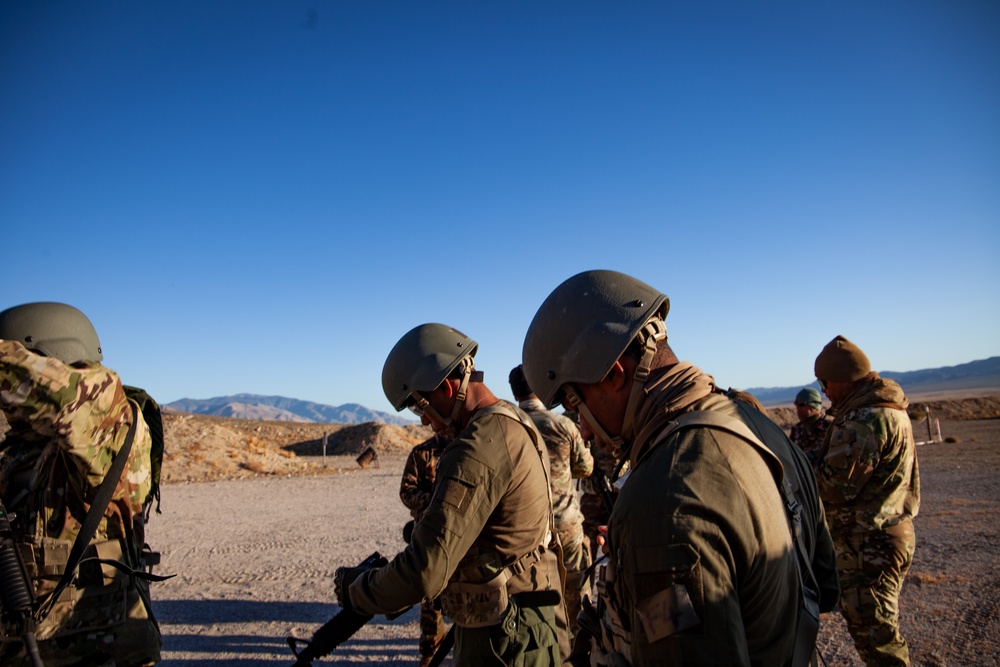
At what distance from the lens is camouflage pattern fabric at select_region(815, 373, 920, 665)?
4.50 metres

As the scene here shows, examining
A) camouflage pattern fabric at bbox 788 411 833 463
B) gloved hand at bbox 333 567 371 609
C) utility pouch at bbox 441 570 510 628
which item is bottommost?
utility pouch at bbox 441 570 510 628

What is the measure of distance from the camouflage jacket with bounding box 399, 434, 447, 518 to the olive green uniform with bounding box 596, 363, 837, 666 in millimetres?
3281

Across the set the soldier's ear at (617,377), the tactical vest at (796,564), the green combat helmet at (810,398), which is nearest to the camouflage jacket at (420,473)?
the soldier's ear at (617,377)

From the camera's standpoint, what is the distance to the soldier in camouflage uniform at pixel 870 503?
448 centimetres

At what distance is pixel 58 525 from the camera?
308 centimetres

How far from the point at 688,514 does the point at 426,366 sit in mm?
2339

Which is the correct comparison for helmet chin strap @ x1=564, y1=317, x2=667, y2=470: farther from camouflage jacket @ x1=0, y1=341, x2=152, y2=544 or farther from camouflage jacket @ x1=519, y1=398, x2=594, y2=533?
camouflage jacket @ x1=519, y1=398, x2=594, y2=533

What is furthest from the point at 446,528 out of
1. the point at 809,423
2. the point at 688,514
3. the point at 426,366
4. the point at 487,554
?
the point at 809,423

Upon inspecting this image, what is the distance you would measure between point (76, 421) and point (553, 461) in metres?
3.87

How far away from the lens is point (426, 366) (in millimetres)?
3662

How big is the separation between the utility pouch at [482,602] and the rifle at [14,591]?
1.81m

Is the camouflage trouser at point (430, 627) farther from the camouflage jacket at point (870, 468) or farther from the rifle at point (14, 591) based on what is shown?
the camouflage jacket at point (870, 468)

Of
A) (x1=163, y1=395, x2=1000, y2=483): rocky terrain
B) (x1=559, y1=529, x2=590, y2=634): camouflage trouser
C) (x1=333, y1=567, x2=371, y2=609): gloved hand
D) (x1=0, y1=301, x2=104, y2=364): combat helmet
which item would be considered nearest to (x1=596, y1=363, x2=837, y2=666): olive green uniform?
(x1=333, y1=567, x2=371, y2=609): gloved hand

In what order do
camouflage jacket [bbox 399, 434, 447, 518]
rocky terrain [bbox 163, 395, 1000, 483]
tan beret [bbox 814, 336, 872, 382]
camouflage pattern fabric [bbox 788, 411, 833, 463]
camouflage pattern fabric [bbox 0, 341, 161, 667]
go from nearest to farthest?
camouflage pattern fabric [bbox 0, 341, 161, 667]
camouflage jacket [bbox 399, 434, 447, 518]
tan beret [bbox 814, 336, 872, 382]
camouflage pattern fabric [bbox 788, 411, 833, 463]
rocky terrain [bbox 163, 395, 1000, 483]
